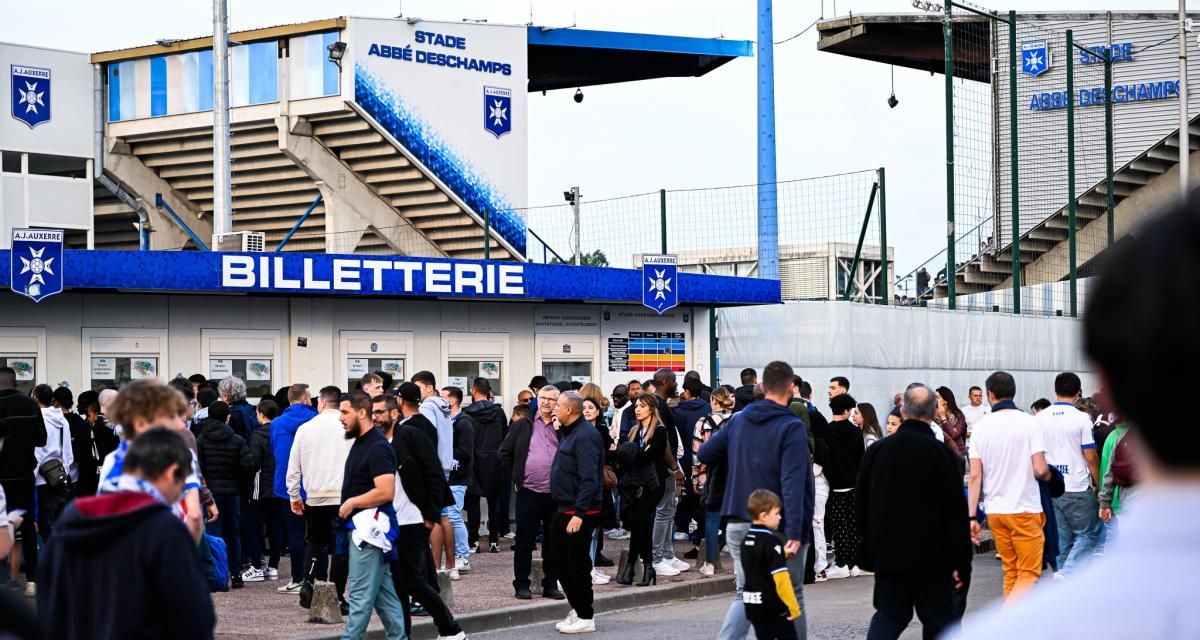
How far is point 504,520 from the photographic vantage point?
59.8 ft

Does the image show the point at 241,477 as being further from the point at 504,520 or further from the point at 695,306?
the point at 695,306

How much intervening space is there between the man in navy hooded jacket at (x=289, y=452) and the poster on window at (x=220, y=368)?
4.59 m

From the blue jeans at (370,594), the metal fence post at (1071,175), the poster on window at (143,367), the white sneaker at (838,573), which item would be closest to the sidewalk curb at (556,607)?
the blue jeans at (370,594)

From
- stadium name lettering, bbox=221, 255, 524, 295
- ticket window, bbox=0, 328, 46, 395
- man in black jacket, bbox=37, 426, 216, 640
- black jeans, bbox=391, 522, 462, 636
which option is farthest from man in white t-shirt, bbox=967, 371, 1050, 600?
ticket window, bbox=0, 328, 46, 395

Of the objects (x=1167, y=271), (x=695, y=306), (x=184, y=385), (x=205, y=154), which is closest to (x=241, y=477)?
(x=184, y=385)

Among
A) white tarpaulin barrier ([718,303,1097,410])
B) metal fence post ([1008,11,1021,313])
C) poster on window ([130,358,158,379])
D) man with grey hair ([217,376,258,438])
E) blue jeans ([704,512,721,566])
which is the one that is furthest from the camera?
metal fence post ([1008,11,1021,313])

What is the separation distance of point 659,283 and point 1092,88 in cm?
2594

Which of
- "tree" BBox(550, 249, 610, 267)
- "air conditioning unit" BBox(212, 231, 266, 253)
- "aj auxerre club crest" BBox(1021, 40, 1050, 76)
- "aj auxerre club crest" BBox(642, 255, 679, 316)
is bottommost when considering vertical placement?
"aj auxerre club crest" BBox(642, 255, 679, 316)

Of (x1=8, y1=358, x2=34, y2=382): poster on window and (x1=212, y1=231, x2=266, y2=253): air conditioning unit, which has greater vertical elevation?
(x1=212, y1=231, x2=266, y2=253): air conditioning unit

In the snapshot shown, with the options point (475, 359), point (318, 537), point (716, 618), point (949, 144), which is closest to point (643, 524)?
point (716, 618)

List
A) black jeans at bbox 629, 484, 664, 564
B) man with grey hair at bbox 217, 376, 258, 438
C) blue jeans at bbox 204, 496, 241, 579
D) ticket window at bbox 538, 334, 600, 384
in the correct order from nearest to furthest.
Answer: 1. black jeans at bbox 629, 484, 664, 564
2. blue jeans at bbox 204, 496, 241, 579
3. man with grey hair at bbox 217, 376, 258, 438
4. ticket window at bbox 538, 334, 600, 384

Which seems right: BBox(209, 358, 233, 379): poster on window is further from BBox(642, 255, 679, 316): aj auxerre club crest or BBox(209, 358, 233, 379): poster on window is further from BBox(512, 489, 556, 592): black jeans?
BBox(512, 489, 556, 592): black jeans

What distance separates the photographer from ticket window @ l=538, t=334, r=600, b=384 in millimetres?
21016

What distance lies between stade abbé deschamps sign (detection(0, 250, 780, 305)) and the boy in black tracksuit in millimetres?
A: 10680
